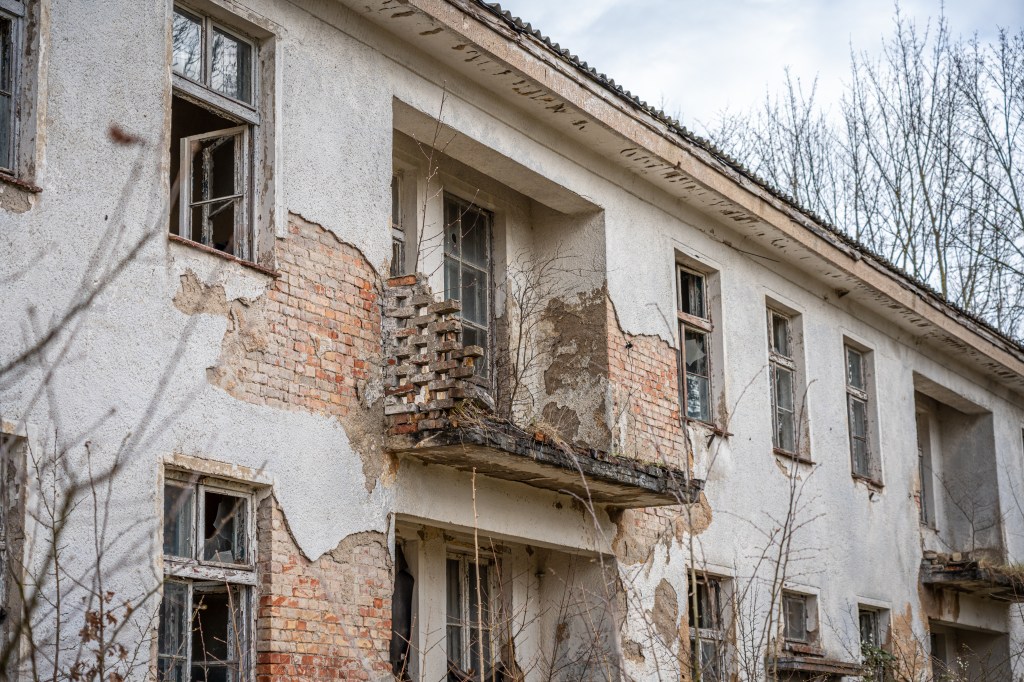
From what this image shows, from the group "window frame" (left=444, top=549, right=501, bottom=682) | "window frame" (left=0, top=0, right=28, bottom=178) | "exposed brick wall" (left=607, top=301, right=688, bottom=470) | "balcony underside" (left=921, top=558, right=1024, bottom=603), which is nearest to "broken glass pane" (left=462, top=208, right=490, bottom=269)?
"exposed brick wall" (left=607, top=301, right=688, bottom=470)

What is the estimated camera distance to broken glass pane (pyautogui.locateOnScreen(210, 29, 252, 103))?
309 inches

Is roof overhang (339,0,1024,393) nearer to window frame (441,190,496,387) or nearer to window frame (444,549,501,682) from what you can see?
window frame (441,190,496,387)

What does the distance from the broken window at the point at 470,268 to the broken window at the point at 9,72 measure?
452 cm

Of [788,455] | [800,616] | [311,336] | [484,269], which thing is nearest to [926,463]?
[788,455]

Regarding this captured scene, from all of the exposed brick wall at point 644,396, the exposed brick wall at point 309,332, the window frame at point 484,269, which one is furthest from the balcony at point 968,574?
the exposed brick wall at point 309,332

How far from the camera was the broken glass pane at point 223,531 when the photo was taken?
7.20 m

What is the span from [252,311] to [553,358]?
396cm

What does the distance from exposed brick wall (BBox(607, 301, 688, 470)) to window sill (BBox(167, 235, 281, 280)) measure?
12.3 ft

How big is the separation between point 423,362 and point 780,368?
6210mm

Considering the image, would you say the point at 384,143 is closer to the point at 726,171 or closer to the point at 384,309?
the point at 384,309

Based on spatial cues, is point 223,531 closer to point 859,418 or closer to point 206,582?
point 206,582

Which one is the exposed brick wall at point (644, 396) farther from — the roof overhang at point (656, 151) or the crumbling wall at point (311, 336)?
the crumbling wall at point (311, 336)

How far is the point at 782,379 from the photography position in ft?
44.2

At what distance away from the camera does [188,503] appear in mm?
7062
